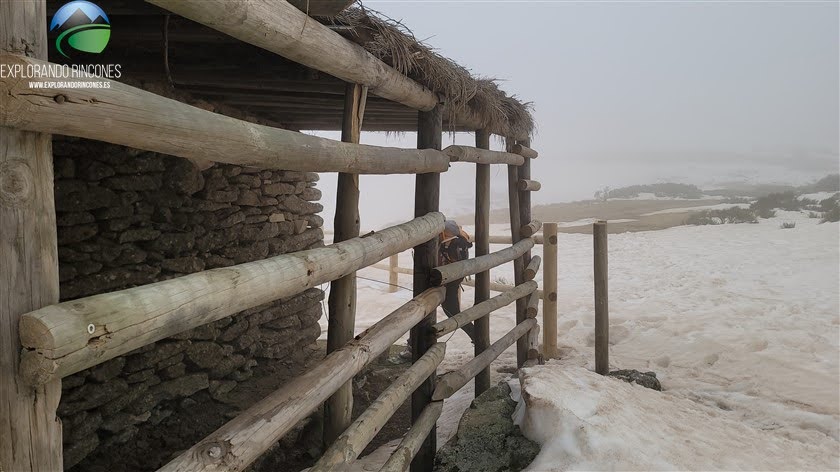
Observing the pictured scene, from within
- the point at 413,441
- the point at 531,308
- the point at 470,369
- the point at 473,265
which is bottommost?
the point at 413,441

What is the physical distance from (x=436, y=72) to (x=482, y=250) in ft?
6.67

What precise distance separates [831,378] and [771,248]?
26.5 ft

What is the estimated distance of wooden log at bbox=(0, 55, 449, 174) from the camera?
3.83ft

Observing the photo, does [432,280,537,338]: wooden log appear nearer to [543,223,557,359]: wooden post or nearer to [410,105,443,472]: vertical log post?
[410,105,443,472]: vertical log post

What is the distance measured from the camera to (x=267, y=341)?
202 inches

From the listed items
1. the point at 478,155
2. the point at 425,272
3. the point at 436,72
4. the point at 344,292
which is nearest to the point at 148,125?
the point at 344,292

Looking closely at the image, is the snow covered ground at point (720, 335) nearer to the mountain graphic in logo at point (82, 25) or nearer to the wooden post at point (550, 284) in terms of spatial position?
the wooden post at point (550, 284)

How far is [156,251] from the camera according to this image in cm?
414

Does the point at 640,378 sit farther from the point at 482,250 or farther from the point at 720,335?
the point at 720,335

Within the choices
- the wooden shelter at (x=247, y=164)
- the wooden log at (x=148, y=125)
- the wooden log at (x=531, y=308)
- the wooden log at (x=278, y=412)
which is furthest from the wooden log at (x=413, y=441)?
the wooden log at (x=531, y=308)

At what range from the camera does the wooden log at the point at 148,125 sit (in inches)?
45.9

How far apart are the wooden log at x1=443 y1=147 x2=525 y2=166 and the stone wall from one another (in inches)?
82.1

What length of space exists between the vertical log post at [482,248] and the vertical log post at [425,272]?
1111 millimetres

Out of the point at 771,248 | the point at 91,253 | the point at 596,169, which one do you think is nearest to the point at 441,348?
the point at 91,253
